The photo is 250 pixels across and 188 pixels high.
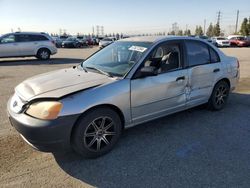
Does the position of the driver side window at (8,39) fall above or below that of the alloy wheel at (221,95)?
above

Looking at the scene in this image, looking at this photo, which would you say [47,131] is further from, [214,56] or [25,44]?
[25,44]

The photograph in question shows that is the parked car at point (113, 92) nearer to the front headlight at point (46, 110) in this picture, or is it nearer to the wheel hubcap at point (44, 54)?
the front headlight at point (46, 110)

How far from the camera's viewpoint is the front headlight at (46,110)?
9.73 ft

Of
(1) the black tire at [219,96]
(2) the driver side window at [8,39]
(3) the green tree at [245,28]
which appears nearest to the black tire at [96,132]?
(1) the black tire at [219,96]

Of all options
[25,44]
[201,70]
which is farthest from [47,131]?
[25,44]

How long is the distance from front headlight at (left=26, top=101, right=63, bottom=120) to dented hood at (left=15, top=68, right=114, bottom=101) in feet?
0.37

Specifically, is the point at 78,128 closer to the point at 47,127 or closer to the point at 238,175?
the point at 47,127

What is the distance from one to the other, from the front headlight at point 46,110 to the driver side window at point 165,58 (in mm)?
1581

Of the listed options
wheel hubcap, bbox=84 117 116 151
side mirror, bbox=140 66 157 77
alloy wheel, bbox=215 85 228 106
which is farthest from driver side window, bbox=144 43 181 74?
alloy wheel, bbox=215 85 228 106

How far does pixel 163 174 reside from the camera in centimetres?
301

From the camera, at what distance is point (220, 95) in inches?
208

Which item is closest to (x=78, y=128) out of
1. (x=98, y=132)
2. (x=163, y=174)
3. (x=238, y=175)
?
(x=98, y=132)

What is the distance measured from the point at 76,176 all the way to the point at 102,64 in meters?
1.92

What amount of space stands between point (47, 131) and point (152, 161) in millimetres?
1375
